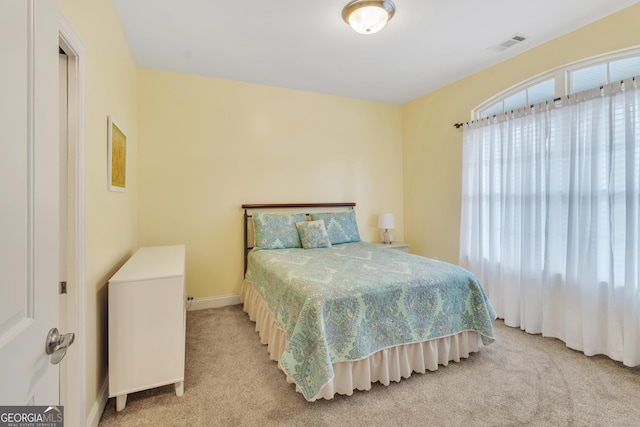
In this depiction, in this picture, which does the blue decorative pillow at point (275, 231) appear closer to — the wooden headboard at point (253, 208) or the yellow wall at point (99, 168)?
the wooden headboard at point (253, 208)

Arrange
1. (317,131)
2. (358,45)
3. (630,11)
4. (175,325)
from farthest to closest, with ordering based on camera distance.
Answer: (317,131) < (358,45) < (630,11) < (175,325)

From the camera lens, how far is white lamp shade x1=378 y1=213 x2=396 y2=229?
14.1 ft

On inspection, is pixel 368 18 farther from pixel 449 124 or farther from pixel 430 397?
Result: pixel 430 397

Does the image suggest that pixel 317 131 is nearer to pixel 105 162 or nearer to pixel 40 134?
pixel 105 162

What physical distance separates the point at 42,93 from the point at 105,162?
1.40m

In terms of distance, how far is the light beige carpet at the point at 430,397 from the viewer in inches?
67.4

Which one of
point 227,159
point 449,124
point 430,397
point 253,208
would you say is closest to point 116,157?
point 227,159

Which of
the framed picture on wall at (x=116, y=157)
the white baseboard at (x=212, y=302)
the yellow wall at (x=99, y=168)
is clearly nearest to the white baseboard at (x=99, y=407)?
the yellow wall at (x=99, y=168)

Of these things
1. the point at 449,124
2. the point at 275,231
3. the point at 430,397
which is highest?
the point at 449,124

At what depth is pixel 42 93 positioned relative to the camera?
2.48ft

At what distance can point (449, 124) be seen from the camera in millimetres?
3875

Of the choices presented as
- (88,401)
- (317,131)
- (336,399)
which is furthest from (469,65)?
(88,401)

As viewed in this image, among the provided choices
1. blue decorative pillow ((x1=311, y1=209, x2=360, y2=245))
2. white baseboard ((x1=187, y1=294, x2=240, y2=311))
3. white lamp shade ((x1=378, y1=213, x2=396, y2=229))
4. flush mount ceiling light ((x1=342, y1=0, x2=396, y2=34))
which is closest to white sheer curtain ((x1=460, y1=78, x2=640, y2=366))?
white lamp shade ((x1=378, y1=213, x2=396, y2=229))

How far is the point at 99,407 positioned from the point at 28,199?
5.60ft
